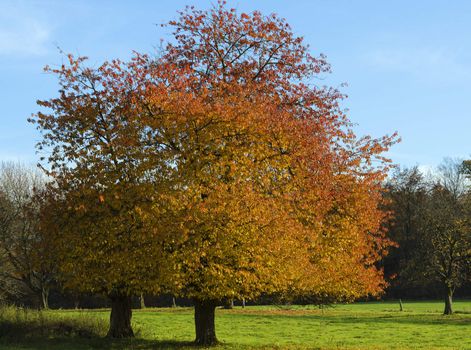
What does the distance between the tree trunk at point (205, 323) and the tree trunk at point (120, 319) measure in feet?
18.4

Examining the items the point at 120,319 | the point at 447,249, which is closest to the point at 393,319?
the point at 447,249

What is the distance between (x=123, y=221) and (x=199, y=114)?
17.9 feet

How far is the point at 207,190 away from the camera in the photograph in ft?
69.7

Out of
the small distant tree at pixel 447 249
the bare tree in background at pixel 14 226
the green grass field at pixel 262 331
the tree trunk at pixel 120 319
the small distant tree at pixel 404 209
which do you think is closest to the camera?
the green grass field at pixel 262 331

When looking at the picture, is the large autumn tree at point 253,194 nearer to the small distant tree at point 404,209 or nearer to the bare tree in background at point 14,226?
the bare tree in background at point 14,226

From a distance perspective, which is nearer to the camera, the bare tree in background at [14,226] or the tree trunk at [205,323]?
the tree trunk at [205,323]

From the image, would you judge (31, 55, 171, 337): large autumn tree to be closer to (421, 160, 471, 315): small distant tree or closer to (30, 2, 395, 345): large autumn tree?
(30, 2, 395, 345): large autumn tree

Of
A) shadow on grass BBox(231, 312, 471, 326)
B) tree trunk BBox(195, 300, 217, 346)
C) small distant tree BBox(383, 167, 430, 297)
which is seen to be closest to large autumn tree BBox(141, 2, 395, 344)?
tree trunk BBox(195, 300, 217, 346)

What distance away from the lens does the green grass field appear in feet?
87.6

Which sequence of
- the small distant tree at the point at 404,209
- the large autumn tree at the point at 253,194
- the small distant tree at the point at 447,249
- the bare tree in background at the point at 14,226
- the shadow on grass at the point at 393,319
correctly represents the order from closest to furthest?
1. the large autumn tree at the point at 253,194
2. the shadow on grass at the point at 393,319
3. the bare tree in background at the point at 14,226
4. the small distant tree at the point at 447,249
5. the small distant tree at the point at 404,209

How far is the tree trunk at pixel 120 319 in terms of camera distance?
29.0 meters

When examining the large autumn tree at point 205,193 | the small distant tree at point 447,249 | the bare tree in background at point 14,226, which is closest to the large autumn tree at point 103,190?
the large autumn tree at point 205,193

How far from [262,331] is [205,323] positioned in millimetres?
14892

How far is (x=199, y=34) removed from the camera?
28.1m
